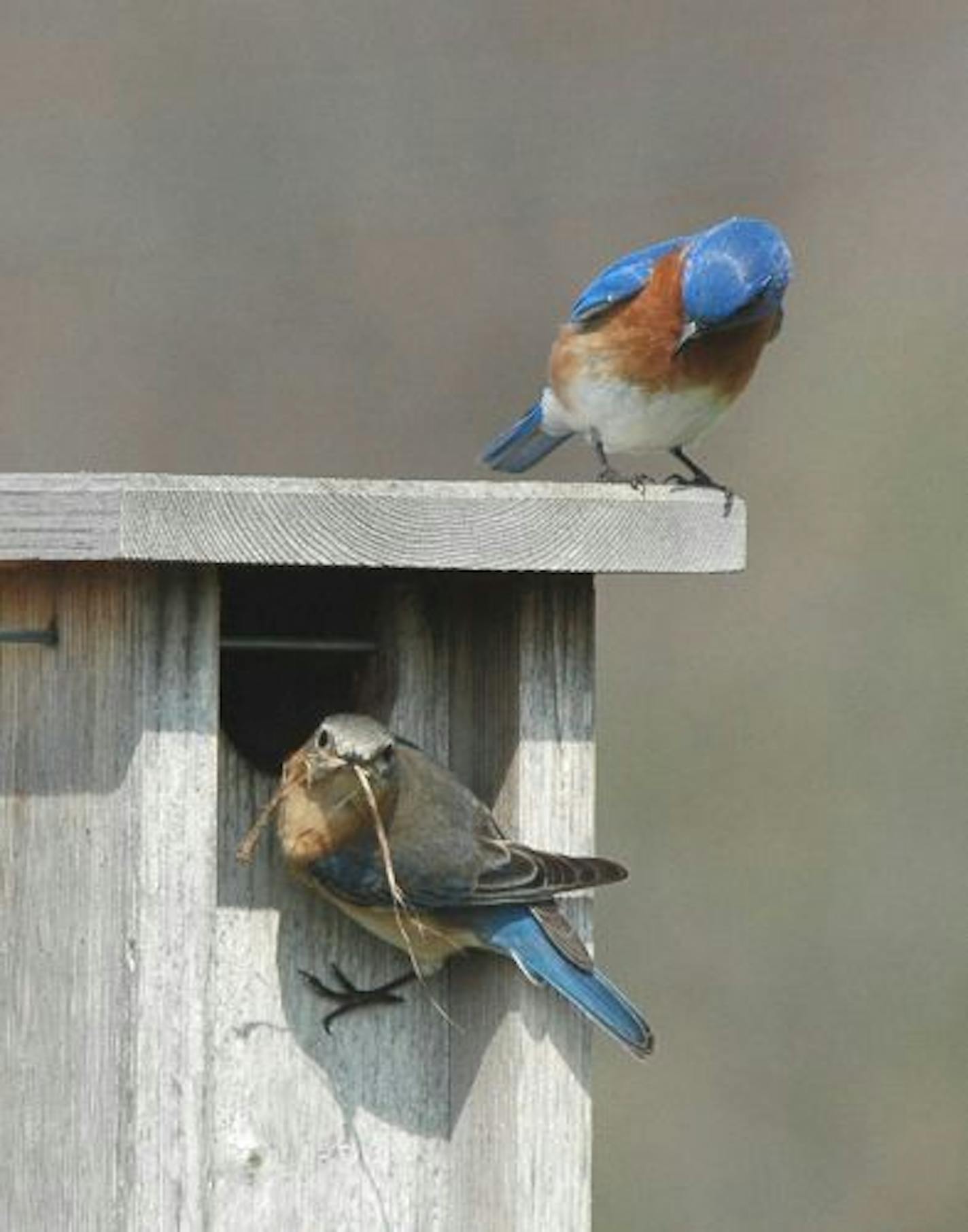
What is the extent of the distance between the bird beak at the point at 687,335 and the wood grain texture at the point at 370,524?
1368mm

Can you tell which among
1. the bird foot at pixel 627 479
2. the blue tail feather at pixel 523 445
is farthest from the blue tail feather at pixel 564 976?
the blue tail feather at pixel 523 445

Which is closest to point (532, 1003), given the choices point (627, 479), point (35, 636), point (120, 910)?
point (120, 910)

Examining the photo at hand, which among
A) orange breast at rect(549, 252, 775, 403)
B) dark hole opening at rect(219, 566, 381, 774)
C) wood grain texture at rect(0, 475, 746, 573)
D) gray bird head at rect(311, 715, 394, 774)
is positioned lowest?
gray bird head at rect(311, 715, 394, 774)

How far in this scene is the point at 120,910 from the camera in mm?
4516

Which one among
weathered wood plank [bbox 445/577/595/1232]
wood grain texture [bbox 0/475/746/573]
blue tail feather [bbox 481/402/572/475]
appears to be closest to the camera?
wood grain texture [bbox 0/475/746/573]

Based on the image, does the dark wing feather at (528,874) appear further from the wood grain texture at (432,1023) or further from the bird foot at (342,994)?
the bird foot at (342,994)

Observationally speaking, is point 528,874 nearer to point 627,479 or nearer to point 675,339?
point 627,479

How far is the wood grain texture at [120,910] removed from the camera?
447 cm

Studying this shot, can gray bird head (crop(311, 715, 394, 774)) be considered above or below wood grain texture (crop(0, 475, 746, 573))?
below

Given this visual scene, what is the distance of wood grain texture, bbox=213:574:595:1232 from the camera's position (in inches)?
184

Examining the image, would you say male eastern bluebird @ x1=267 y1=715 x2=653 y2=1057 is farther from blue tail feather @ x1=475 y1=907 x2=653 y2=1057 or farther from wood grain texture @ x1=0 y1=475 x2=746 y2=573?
wood grain texture @ x1=0 y1=475 x2=746 y2=573

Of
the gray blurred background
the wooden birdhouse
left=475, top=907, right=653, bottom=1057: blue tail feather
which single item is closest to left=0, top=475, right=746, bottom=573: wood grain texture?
the wooden birdhouse

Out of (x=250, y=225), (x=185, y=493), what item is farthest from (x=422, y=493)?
(x=250, y=225)

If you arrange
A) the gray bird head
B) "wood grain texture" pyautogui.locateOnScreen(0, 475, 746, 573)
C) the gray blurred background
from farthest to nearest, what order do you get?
the gray blurred background < the gray bird head < "wood grain texture" pyautogui.locateOnScreen(0, 475, 746, 573)
